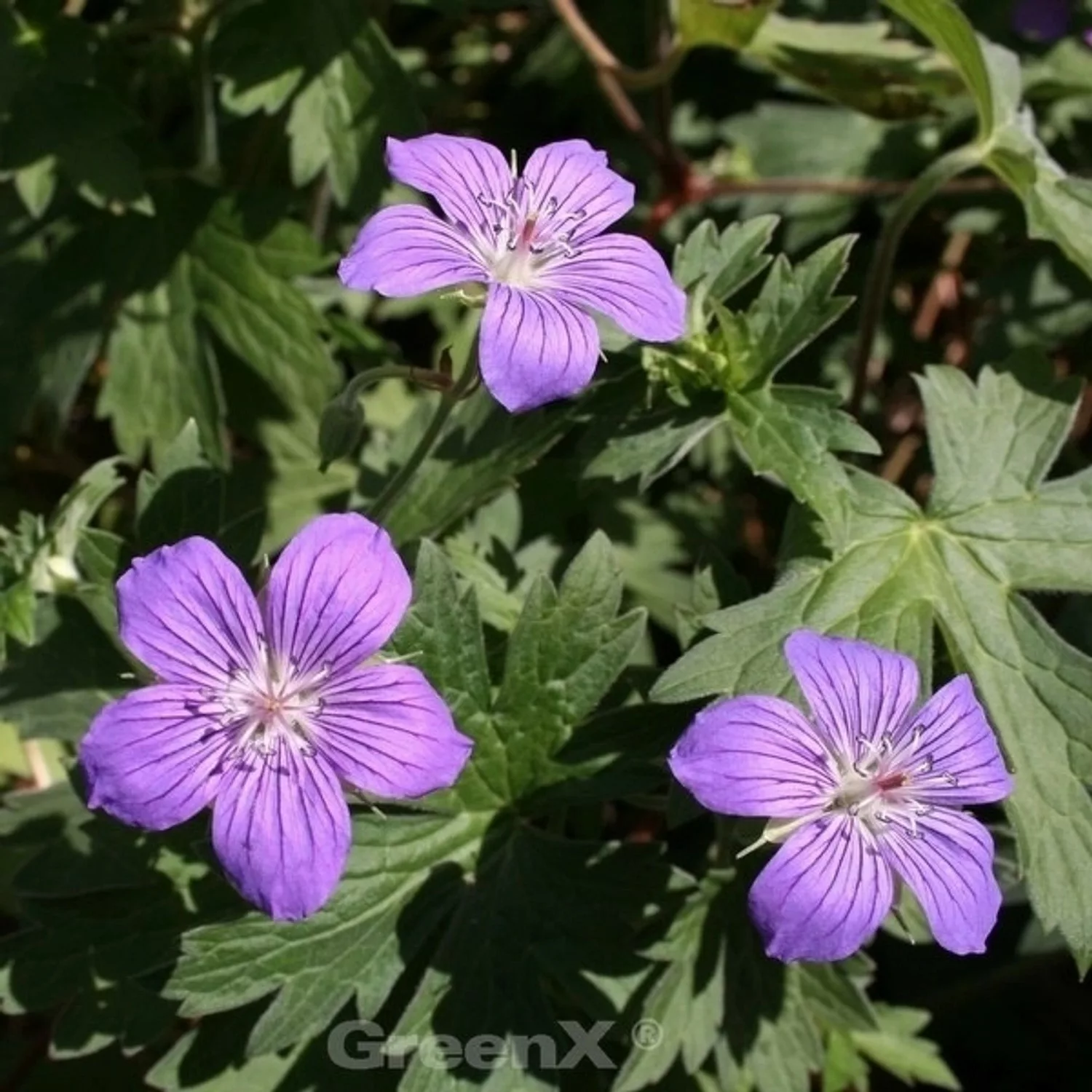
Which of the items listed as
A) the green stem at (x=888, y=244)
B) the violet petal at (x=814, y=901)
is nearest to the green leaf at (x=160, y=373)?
the green stem at (x=888, y=244)

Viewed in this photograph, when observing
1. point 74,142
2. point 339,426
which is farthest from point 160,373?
point 339,426

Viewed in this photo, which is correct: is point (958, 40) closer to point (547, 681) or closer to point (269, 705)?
point (547, 681)

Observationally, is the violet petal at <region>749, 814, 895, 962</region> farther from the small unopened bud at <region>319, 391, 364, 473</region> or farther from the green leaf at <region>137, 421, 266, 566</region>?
the green leaf at <region>137, 421, 266, 566</region>

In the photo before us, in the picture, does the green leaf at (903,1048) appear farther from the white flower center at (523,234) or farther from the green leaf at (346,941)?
the white flower center at (523,234)

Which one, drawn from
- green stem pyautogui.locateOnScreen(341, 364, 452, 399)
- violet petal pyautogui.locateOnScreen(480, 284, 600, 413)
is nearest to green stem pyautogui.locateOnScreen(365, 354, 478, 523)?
green stem pyautogui.locateOnScreen(341, 364, 452, 399)

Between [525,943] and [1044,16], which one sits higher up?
[1044,16]
